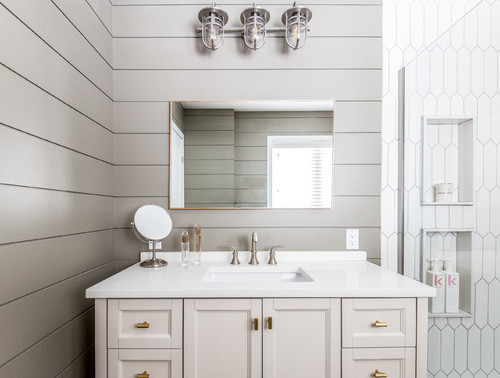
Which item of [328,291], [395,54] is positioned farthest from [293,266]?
[395,54]

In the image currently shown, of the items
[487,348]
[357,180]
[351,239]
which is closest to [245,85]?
[357,180]

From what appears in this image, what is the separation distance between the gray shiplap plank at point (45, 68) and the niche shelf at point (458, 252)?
1.82 meters

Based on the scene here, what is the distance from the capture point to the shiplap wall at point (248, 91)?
5.76 feet

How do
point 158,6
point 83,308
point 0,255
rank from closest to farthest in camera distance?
point 0,255 → point 83,308 → point 158,6

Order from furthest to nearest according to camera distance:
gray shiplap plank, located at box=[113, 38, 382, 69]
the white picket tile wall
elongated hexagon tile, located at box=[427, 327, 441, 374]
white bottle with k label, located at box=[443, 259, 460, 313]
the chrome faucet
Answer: gray shiplap plank, located at box=[113, 38, 382, 69] → the chrome faucet → elongated hexagon tile, located at box=[427, 327, 441, 374] → white bottle with k label, located at box=[443, 259, 460, 313] → the white picket tile wall

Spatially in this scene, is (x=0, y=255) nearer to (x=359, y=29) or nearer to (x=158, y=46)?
(x=158, y=46)

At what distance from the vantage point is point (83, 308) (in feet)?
4.60

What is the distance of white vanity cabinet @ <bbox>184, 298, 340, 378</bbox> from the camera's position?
120 centimetres

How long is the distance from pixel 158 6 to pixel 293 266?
1676mm

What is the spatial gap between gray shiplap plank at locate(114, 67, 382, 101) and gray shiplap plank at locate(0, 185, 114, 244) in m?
0.69

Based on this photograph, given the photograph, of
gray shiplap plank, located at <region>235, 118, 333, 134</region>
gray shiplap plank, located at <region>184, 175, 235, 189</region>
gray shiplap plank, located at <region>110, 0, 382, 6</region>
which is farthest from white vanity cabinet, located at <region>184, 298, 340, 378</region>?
gray shiplap plank, located at <region>110, 0, 382, 6</region>

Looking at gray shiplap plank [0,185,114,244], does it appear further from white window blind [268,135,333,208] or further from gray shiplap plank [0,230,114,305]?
white window blind [268,135,333,208]

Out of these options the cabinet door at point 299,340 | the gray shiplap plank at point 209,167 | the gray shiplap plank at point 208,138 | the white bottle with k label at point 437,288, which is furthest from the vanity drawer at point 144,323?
the white bottle with k label at point 437,288

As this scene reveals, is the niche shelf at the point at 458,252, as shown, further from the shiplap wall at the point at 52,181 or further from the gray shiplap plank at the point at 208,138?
the shiplap wall at the point at 52,181
